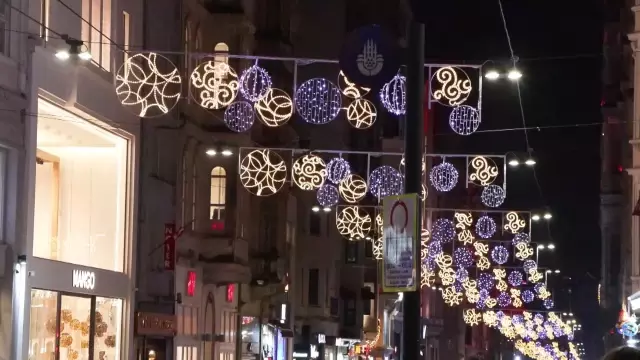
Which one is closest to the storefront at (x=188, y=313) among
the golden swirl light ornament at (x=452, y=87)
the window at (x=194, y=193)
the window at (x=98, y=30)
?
the window at (x=194, y=193)

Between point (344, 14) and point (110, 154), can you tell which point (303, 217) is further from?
point (110, 154)

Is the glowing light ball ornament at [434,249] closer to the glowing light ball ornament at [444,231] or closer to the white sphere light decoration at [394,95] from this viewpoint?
the glowing light ball ornament at [444,231]

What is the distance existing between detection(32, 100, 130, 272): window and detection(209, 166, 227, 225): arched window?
7737mm

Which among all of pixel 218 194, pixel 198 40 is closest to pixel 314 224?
pixel 218 194

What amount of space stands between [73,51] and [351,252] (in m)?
41.6

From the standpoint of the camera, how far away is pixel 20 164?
20.0 metres

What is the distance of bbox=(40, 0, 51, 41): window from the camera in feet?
67.6

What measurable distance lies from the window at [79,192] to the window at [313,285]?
26997 millimetres

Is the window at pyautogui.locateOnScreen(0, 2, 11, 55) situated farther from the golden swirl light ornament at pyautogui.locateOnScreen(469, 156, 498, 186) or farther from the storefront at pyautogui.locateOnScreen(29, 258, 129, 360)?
the golden swirl light ornament at pyautogui.locateOnScreen(469, 156, 498, 186)

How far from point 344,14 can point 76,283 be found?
117ft

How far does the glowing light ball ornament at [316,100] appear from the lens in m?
19.3

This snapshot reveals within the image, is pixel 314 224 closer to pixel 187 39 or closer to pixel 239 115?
pixel 187 39

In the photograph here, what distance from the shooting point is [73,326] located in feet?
76.7

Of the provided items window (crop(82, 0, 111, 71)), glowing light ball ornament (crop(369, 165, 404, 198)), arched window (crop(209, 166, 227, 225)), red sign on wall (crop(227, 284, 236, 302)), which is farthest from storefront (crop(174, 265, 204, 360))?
window (crop(82, 0, 111, 71))
